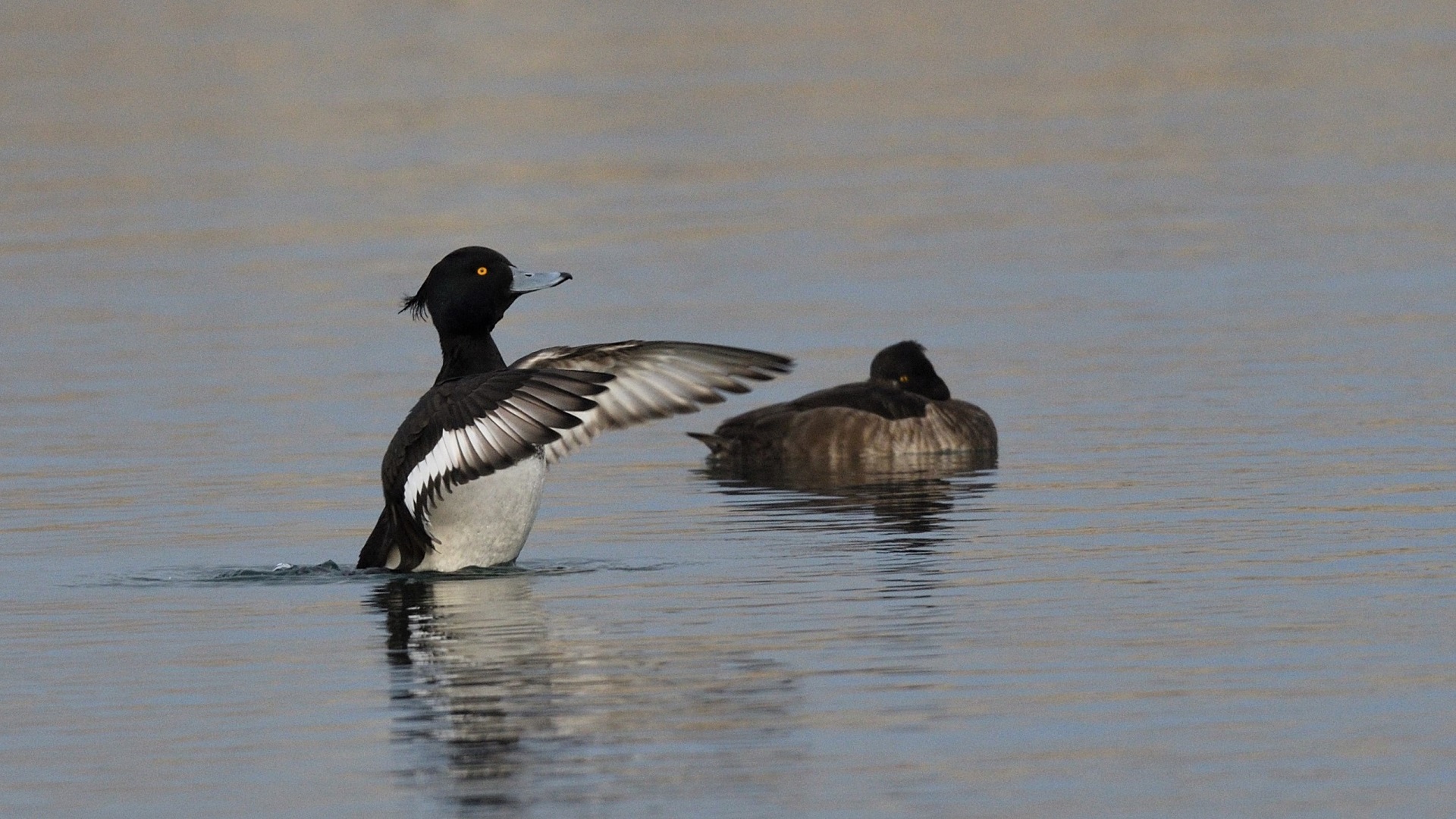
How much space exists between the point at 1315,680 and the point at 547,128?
32.3 m

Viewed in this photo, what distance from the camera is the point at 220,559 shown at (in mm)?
13258

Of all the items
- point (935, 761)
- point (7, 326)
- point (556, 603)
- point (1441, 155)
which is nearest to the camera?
point (935, 761)

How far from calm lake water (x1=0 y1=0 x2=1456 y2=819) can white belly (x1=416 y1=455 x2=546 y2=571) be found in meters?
0.18

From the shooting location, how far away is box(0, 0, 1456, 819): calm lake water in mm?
8625

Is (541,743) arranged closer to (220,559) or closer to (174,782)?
(174,782)

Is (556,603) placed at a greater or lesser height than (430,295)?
lesser

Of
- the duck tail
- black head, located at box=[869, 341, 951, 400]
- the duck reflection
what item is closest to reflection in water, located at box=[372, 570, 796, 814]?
the duck reflection

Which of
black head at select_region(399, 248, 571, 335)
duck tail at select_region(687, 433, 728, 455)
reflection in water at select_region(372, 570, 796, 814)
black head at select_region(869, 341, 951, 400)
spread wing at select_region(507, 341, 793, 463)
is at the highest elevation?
black head at select_region(399, 248, 571, 335)

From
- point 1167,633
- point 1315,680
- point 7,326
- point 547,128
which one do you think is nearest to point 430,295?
point 1167,633

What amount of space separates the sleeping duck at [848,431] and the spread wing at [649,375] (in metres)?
4.79

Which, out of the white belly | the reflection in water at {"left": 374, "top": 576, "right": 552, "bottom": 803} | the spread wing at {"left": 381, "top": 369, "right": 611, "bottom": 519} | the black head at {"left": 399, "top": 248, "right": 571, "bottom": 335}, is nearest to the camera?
the reflection in water at {"left": 374, "top": 576, "right": 552, "bottom": 803}

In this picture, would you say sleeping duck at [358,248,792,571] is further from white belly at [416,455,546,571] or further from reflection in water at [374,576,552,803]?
reflection in water at [374,576,552,803]

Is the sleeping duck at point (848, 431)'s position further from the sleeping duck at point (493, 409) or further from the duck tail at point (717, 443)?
the sleeping duck at point (493, 409)

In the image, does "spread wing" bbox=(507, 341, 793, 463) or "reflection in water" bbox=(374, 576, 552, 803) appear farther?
"spread wing" bbox=(507, 341, 793, 463)
